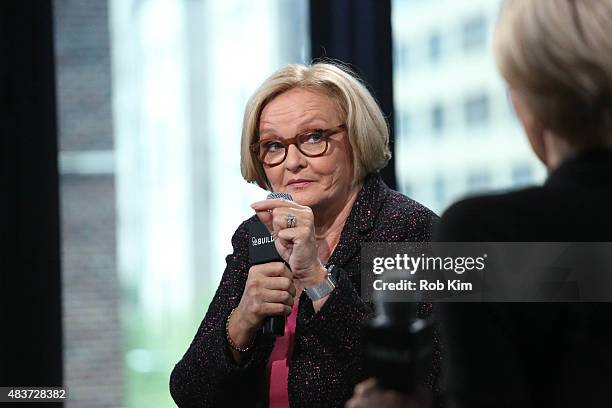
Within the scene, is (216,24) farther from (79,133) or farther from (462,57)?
(462,57)

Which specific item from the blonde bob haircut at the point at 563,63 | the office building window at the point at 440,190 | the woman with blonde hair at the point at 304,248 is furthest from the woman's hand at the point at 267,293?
the office building window at the point at 440,190

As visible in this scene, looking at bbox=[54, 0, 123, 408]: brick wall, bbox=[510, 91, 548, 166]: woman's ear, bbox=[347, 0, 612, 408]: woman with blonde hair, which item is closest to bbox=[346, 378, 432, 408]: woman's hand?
bbox=[347, 0, 612, 408]: woman with blonde hair

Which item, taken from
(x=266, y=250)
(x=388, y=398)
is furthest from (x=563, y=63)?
(x=266, y=250)

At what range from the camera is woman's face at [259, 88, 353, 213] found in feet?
7.45

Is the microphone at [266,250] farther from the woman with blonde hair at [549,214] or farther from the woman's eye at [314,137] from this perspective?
the woman with blonde hair at [549,214]

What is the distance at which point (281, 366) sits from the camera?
2123mm

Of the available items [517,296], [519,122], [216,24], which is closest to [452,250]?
[517,296]

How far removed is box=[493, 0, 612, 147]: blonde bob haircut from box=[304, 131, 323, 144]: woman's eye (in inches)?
49.0

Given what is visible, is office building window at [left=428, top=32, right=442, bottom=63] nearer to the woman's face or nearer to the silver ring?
the woman's face

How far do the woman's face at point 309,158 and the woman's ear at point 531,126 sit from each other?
1.19 metres

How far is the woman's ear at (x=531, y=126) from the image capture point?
3.50ft

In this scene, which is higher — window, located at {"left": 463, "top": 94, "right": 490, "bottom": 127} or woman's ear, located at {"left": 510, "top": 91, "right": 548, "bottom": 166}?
window, located at {"left": 463, "top": 94, "right": 490, "bottom": 127}

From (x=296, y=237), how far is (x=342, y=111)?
528 mm

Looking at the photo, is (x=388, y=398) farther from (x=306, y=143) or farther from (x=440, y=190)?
(x=440, y=190)
